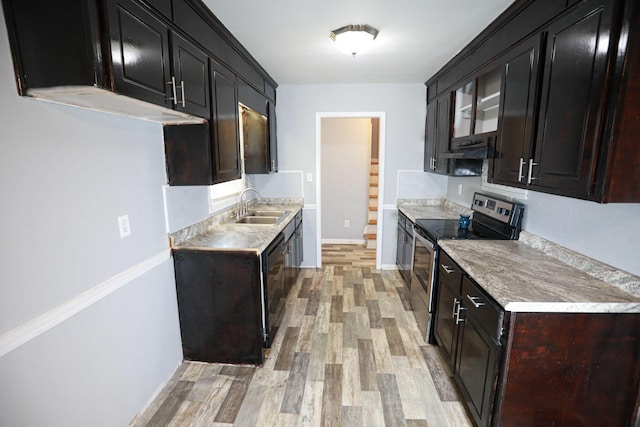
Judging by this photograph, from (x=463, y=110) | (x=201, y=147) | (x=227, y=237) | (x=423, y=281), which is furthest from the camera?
(x=463, y=110)

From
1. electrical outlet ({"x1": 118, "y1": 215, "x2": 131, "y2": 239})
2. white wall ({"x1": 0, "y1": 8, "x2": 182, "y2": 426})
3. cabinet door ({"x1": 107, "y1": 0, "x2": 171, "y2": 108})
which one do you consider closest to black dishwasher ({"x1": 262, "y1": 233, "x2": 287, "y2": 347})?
white wall ({"x1": 0, "y1": 8, "x2": 182, "y2": 426})

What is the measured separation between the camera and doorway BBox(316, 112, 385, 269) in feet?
17.2

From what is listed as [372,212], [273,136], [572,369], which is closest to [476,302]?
[572,369]

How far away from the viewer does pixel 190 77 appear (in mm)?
1781

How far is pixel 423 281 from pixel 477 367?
3.41 ft

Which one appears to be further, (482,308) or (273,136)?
(273,136)

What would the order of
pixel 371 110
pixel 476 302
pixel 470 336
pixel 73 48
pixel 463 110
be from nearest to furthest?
pixel 73 48, pixel 476 302, pixel 470 336, pixel 463 110, pixel 371 110

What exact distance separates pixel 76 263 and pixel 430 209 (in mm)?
3452

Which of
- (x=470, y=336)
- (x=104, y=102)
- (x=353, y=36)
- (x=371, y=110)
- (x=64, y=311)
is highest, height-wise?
(x=353, y=36)

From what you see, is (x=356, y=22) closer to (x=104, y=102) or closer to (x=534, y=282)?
(x=104, y=102)

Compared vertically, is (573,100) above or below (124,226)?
above

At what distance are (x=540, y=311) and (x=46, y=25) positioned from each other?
2266 millimetres

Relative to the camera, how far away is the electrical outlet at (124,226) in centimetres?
163

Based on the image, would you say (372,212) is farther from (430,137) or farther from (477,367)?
(477,367)
